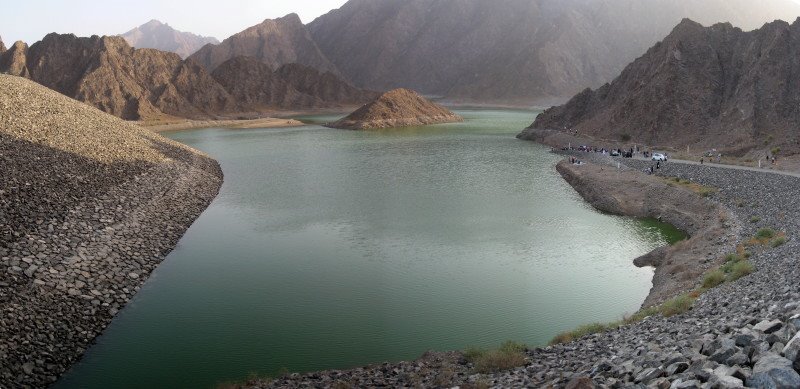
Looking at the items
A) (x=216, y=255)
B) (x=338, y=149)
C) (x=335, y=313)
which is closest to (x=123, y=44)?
(x=338, y=149)

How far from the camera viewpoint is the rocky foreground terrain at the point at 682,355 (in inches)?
371

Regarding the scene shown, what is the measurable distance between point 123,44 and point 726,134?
16161 centimetres

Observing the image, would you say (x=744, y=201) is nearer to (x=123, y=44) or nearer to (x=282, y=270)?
(x=282, y=270)

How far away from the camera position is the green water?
2005 centimetres

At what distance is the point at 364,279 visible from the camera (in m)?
27.3

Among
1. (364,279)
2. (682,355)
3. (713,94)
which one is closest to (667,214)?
(364,279)

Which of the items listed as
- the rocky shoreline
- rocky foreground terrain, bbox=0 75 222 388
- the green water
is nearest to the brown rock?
rocky foreground terrain, bbox=0 75 222 388

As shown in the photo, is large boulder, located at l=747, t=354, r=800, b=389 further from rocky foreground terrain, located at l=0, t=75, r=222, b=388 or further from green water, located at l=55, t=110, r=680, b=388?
rocky foreground terrain, located at l=0, t=75, r=222, b=388

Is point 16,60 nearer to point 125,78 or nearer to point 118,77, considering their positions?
point 118,77

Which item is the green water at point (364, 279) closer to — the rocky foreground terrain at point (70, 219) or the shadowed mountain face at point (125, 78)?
the rocky foreground terrain at point (70, 219)

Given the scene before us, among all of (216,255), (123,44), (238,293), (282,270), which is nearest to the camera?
(238,293)

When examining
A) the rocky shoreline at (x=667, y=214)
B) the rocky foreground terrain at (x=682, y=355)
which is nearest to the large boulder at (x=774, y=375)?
the rocky foreground terrain at (x=682, y=355)

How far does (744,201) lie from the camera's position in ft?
119

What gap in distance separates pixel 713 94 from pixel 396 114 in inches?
2931
